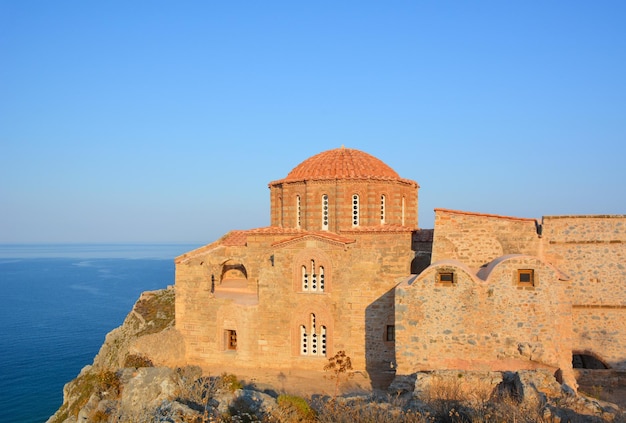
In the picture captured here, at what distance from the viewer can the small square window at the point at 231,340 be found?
64.2 ft

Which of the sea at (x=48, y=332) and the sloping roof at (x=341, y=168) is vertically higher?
the sloping roof at (x=341, y=168)

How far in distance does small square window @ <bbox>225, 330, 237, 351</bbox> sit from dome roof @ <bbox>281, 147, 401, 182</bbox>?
7.12 meters

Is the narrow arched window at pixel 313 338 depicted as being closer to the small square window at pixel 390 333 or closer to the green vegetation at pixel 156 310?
the small square window at pixel 390 333

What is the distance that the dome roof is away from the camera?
69.6 ft

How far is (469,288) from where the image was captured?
14.5 meters

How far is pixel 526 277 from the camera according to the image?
14.4 metres

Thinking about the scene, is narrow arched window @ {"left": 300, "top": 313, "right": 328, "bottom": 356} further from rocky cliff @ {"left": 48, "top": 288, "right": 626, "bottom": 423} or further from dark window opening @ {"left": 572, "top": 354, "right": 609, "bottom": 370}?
dark window opening @ {"left": 572, "top": 354, "right": 609, "bottom": 370}

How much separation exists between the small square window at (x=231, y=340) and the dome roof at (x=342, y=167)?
7118 mm

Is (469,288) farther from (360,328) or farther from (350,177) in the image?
(350,177)

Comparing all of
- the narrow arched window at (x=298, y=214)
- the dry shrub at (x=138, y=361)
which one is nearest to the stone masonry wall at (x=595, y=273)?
the narrow arched window at (x=298, y=214)

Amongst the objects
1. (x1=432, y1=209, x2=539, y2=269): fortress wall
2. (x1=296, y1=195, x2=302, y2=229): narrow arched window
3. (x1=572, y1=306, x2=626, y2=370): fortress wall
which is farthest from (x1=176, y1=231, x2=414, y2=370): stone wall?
(x1=572, y1=306, x2=626, y2=370): fortress wall

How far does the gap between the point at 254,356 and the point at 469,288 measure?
8.88 meters

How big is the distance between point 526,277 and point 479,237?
8.11 feet

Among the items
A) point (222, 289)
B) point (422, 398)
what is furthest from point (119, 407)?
point (422, 398)
